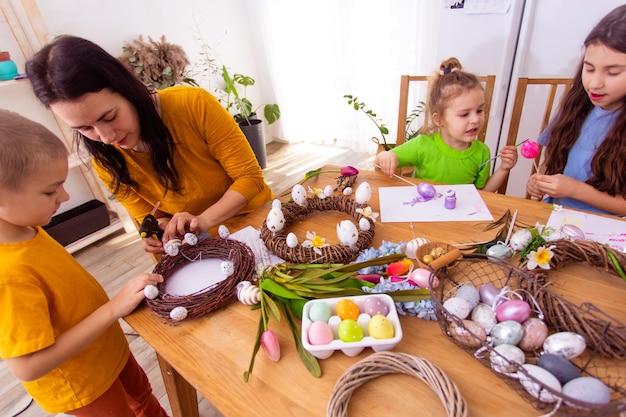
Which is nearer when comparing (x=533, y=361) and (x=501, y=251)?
(x=533, y=361)

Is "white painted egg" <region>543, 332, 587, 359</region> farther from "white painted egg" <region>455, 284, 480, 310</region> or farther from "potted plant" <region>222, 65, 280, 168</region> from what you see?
"potted plant" <region>222, 65, 280, 168</region>

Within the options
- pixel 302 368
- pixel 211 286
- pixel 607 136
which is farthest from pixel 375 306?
pixel 607 136

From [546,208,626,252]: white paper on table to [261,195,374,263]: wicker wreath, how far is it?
496 mm

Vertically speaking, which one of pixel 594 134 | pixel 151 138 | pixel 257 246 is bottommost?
pixel 257 246

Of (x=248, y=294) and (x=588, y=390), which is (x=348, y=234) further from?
(x=588, y=390)

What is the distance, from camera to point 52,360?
0.66 metres

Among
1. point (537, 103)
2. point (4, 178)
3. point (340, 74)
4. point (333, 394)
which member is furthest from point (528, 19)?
point (4, 178)

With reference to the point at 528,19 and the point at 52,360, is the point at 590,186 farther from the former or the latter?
the point at 52,360

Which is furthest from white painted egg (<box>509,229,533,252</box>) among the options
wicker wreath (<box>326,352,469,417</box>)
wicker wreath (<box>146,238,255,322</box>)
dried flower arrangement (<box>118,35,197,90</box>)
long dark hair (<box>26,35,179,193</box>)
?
dried flower arrangement (<box>118,35,197,90</box>)

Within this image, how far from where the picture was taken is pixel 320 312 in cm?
65

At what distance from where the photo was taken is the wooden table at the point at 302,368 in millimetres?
545

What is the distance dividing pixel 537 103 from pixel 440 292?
6.04ft

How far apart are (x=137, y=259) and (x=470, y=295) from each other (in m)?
2.13

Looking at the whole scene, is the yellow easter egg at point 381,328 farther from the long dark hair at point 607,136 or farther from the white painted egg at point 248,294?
the long dark hair at point 607,136
